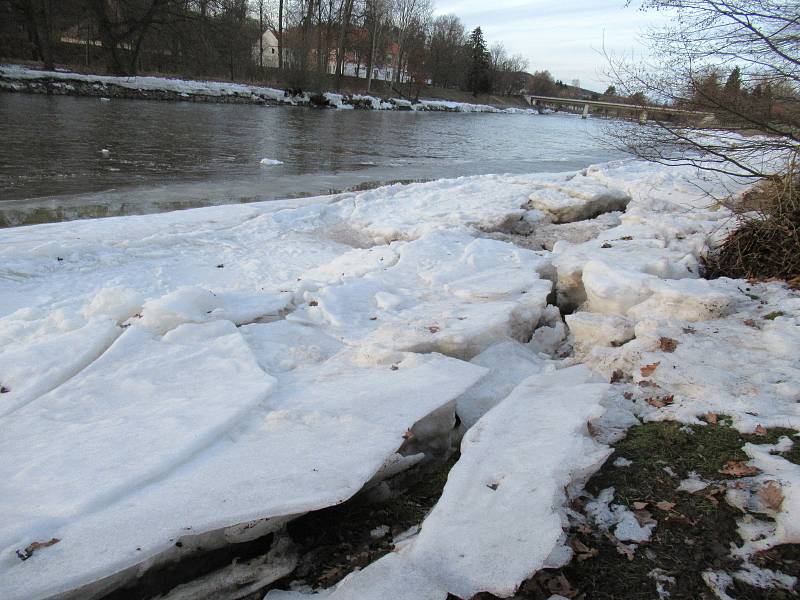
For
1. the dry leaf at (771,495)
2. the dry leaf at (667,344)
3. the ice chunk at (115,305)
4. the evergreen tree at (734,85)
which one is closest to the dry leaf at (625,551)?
the dry leaf at (771,495)

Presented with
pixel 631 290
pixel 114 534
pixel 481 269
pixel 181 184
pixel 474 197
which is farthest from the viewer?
pixel 181 184

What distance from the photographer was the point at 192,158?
41.1ft

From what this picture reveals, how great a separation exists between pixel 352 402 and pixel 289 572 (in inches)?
35.9

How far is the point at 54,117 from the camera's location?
57.4 feet

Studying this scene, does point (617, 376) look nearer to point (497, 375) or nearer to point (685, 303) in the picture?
point (497, 375)

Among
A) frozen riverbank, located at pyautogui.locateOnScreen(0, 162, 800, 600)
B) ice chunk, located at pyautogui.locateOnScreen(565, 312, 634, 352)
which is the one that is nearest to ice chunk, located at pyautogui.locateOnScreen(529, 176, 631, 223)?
frozen riverbank, located at pyautogui.locateOnScreen(0, 162, 800, 600)

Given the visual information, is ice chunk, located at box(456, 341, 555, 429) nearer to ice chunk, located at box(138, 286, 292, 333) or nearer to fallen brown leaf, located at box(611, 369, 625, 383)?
fallen brown leaf, located at box(611, 369, 625, 383)

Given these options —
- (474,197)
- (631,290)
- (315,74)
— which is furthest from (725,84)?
(315,74)

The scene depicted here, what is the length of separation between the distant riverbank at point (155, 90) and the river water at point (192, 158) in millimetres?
3113

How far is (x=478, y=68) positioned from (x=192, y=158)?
77582 millimetres

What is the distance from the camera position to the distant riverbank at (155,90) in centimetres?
2681

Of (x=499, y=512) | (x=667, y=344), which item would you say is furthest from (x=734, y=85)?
(x=499, y=512)

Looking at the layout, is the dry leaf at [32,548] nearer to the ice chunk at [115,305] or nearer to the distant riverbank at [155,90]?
the ice chunk at [115,305]

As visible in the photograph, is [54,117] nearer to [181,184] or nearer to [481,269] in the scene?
[181,184]
